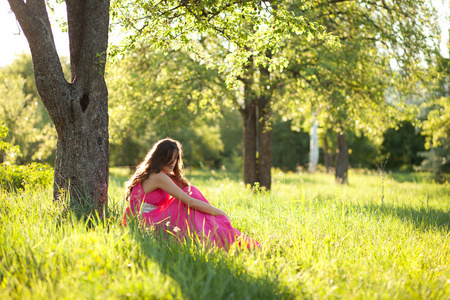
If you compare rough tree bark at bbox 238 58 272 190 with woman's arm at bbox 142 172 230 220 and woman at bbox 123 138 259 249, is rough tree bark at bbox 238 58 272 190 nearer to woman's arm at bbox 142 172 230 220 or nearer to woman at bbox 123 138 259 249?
woman at bbox 123 138 259 249

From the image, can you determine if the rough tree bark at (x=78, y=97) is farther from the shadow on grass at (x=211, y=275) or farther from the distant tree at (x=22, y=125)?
the distant tree at (x=22, y=125)

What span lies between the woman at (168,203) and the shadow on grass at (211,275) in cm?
57

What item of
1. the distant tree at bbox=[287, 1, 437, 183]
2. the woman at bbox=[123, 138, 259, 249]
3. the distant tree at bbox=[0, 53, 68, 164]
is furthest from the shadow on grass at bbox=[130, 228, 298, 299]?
the distant tree at bbox=[0, 53, 68, 164]

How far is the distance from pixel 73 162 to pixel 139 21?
2.34 meters

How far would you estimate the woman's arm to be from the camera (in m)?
4.30

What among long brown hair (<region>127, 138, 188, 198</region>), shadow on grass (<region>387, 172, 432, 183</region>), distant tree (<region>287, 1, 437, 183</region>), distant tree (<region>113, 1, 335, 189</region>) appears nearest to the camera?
long brown hair (<region>127, 138, 188, 198</region>)

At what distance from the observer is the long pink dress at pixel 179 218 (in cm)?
399

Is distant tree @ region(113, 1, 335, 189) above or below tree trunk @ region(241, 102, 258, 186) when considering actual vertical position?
above

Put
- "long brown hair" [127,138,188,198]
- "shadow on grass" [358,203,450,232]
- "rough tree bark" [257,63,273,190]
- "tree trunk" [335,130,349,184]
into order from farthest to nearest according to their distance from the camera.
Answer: "tree trunk" [335,130,349,184] → "rough tree bark" [257,63,273,190] → "shadow on grass" [358,203,450,232] → "long brown hair" [127,138,188,198]

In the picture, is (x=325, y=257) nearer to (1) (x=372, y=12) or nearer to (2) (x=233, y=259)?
(2) (x=233, y=259)

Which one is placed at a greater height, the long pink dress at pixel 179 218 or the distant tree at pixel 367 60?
the distant tree at pixel 367 60

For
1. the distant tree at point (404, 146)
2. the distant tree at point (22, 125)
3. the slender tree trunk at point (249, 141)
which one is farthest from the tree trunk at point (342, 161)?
the distant tree at point (404, 146)

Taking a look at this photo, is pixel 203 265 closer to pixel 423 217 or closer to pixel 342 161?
pixel 423 217

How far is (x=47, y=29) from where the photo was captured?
4.45 meters
